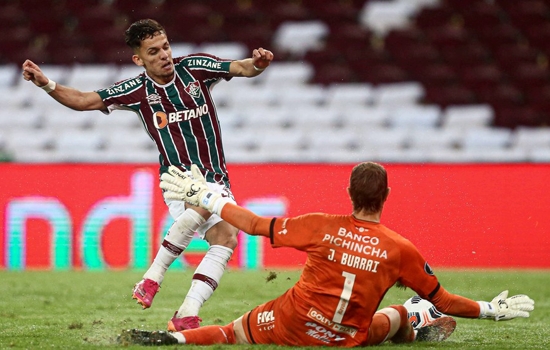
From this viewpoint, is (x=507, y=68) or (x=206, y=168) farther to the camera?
(x=507, y=68)

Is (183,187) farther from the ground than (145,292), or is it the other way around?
(183,187)

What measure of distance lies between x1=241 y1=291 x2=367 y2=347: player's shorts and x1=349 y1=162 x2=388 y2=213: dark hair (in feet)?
2.04

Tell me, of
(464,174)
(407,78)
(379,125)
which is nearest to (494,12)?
(407,78)

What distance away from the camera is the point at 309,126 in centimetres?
1482

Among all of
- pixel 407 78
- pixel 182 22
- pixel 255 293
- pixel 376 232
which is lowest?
pixel 255 293

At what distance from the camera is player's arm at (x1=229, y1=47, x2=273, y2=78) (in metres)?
5.45

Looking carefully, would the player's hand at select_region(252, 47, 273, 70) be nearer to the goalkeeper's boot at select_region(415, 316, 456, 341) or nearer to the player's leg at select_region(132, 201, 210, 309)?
the player's leg at select_region(132, 201, 210, 309)

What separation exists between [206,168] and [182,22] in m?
11.8

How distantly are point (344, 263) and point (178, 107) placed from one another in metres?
1.85

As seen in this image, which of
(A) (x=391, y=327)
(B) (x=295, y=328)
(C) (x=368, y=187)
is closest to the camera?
(C) (x=368, y=187)

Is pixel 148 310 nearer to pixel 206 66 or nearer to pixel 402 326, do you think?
pixel 206 66

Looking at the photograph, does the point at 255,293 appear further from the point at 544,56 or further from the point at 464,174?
the point at 544,56

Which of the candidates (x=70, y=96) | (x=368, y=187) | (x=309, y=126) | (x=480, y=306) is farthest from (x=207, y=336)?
(x=309, y=126)

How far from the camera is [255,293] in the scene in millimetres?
7992
